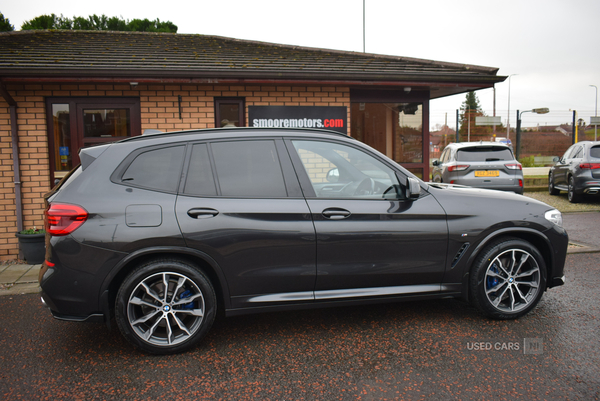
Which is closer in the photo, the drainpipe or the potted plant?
the potted plant

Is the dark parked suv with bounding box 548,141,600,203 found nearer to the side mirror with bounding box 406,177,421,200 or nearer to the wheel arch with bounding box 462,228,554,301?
the wheel arch with bounding box 462,228,554,301

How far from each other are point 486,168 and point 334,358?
8.89m

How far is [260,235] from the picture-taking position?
3.37 meters

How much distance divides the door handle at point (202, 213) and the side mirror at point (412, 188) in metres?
1.55

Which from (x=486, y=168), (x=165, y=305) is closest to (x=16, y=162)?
(x=165, y=305)

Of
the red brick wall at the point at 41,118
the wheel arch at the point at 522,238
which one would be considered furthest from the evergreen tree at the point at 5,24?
the wheel arch at the point at 522,238

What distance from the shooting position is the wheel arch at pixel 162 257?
3203 millimetres

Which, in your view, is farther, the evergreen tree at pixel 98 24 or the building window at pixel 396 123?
the evergreen tree at pixel 98 24

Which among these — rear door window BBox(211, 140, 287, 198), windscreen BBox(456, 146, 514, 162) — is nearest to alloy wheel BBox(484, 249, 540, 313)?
rear door window BBox(211, 140, 287, 198)

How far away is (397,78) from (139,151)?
18.3 feet

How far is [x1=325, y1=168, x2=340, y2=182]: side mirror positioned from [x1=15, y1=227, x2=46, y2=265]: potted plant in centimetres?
470

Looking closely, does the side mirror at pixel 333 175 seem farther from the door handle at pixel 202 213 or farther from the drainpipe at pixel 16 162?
the drainpipe at pixel 16 162

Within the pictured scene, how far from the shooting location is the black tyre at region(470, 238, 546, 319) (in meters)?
3.78

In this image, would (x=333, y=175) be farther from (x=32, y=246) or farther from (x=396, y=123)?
(x=396, y=123)
